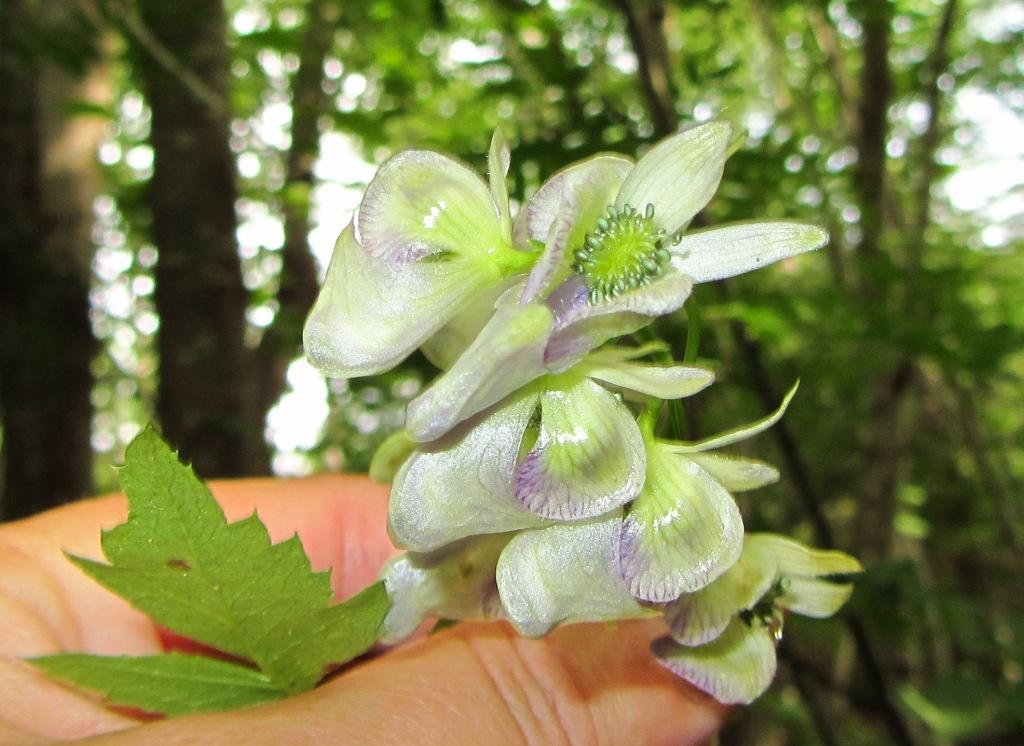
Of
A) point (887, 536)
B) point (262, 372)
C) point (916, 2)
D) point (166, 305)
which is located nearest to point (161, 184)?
point (166, 305)

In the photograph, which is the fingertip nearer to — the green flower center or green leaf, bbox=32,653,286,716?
green leaf, bbox=32,653,286,716

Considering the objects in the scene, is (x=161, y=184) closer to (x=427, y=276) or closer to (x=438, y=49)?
(x=438, y=49)

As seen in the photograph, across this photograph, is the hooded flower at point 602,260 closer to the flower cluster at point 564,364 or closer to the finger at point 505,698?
the flower cluster at point 564,364

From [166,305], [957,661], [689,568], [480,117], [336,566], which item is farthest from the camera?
[957,661]

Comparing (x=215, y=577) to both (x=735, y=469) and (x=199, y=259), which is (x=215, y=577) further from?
(x=199, y=259)

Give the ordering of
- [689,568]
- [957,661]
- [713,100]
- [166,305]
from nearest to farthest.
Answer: [689,568], [166,305], [713,100], [957,661]

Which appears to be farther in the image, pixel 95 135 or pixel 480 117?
pixel 95 135

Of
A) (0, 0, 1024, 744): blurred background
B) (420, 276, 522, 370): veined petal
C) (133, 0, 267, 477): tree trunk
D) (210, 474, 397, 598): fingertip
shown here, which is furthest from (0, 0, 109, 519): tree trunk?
(420, 276, 522, 370): veined petal

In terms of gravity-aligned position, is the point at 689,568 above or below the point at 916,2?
below
